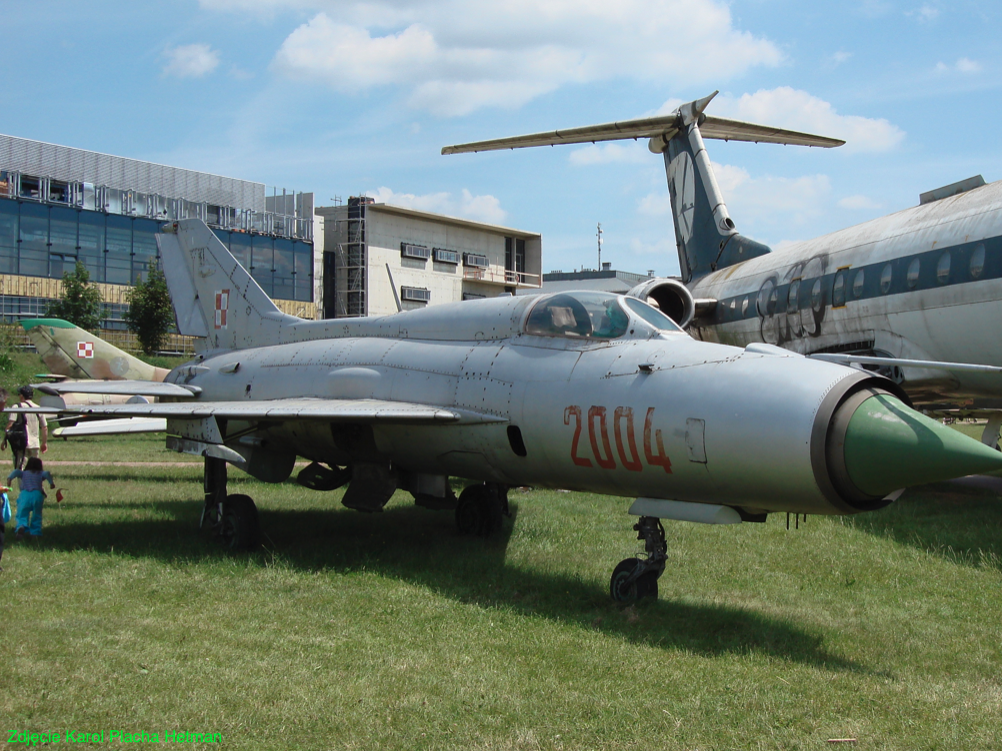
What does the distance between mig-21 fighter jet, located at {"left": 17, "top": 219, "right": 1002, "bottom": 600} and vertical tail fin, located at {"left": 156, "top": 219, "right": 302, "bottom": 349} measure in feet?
0.18

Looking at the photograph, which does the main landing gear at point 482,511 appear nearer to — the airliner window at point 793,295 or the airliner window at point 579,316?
the airliner window at point 579,316

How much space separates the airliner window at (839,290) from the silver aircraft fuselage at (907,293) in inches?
0.6

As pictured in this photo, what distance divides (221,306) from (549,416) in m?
7.28

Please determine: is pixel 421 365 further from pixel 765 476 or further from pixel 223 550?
pixel 765 476

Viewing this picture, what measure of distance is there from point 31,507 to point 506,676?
6825 millimetres

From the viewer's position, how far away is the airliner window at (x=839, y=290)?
12.7m

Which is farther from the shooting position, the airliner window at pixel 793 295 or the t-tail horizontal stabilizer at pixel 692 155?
the t-tail horizontal stabilizer at pixel 692 155

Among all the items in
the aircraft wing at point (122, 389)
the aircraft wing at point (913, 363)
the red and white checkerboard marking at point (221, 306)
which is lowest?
the aircraft wing at point (122, 389)

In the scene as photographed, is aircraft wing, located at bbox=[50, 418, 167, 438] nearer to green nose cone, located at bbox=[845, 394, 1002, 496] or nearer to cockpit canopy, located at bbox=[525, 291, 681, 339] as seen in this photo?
cockpit canopy, located at bbox=[525, 291, 681, 339]

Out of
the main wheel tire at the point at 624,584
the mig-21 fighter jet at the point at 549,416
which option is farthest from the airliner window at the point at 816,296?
the main wheel tire at the point at 624,584

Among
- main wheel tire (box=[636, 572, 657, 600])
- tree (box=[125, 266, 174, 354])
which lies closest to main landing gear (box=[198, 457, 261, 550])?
main wheel tire (box=[636, 572, 657, 600])

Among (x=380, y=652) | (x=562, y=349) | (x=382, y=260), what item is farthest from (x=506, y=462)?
(x=382, y=260)

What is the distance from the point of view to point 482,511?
34.0 ft

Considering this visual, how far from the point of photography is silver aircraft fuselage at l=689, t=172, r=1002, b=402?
10594 millimetres
